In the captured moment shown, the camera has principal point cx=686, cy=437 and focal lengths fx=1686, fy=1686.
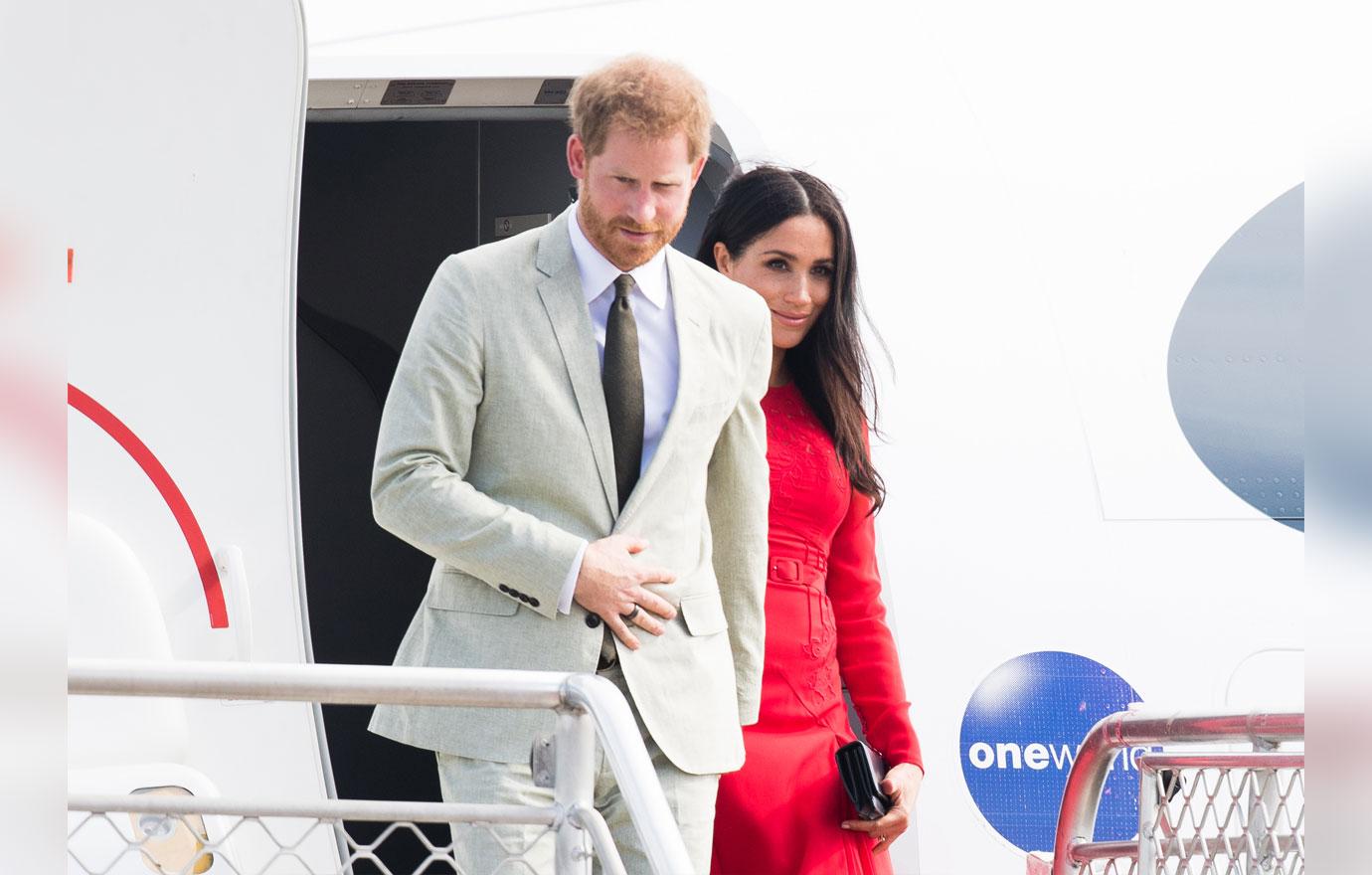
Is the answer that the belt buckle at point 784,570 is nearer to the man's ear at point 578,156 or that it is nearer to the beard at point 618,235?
the beard at point 618,235

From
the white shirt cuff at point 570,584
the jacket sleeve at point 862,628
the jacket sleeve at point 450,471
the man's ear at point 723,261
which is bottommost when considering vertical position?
the jacket sleeve at point 862,628

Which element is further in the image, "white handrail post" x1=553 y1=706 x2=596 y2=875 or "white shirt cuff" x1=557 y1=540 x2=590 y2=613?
"white shirt cuff" x1=557 y1=540 x2=590 y2=613

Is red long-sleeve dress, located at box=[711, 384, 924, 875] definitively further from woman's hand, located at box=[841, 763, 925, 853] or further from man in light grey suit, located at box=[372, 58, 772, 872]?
man in light grey suit, located at box=[372, 58, 772, 872]

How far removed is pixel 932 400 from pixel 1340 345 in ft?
9.19

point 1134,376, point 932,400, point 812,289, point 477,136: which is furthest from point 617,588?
point 477,136

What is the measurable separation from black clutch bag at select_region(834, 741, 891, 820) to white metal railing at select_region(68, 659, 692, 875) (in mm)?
1116

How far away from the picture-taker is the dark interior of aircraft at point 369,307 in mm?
4496

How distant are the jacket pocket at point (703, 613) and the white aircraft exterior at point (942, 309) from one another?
0.86 metres

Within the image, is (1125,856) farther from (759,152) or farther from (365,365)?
(365,365)

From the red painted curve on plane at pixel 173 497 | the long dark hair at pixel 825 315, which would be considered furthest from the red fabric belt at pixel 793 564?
the red painted curve on plane at pixel 173 497

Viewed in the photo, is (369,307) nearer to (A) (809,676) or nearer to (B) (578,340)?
(A) (809,676)

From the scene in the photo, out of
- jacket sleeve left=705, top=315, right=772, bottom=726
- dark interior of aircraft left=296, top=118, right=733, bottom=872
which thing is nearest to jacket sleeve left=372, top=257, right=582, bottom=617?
jacket sleeve left=705, top=315, right=772, bottom=726

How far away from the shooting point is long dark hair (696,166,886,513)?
2.80 metres

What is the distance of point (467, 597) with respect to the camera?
2.18m
